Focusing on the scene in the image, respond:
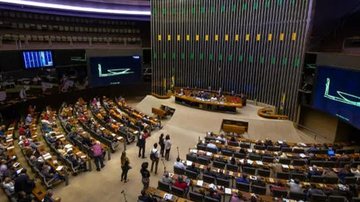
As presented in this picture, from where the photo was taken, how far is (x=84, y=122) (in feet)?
47.8

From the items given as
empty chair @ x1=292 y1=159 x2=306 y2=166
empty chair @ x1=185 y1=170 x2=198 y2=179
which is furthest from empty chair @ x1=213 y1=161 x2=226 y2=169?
empty chair @ x1=292 y1=159 x2=306 y2=166

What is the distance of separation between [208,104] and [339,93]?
7.62 metres

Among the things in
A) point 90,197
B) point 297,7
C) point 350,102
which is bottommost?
point 90,197

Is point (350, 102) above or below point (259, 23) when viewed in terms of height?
below

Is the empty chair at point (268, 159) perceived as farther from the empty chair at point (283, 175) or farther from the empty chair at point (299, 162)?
the empty chair at point (283, 175)

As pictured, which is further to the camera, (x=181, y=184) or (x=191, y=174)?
(x=191, y=174)

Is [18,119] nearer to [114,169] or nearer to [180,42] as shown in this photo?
[114,169]

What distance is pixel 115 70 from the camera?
21500 millimetres

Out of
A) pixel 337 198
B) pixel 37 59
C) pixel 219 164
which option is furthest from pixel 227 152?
pixel 37 59

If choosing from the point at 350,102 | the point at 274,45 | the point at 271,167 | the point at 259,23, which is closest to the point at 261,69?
the point at 274,45

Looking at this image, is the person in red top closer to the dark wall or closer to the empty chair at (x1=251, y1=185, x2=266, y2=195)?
the empty chair at (x1=251, y1=185, x2=266, y2=195)

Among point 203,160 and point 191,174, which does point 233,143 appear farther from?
point 191,174

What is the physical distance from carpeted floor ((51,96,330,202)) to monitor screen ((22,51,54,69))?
7.52 m

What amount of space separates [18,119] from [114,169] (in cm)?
971
